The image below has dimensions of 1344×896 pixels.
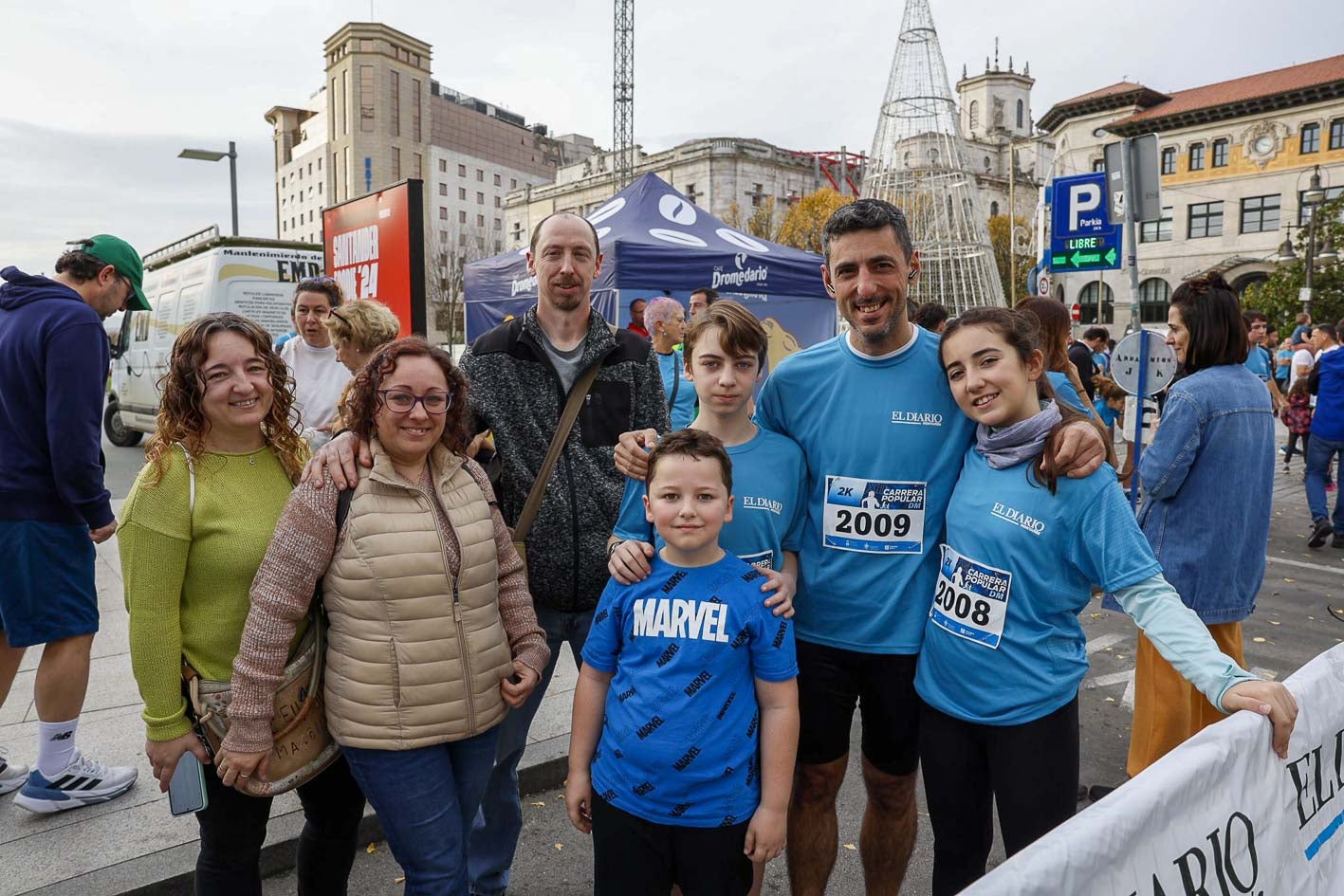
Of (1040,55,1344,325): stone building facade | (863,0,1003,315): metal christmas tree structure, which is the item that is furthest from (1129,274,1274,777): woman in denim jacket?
(1040,55,1344,325): stone building facade

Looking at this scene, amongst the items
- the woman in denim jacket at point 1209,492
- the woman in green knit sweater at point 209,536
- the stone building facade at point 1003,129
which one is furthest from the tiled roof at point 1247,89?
the woman in green knit sweater at point 209,536

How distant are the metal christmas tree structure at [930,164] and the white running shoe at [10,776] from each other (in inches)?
1108

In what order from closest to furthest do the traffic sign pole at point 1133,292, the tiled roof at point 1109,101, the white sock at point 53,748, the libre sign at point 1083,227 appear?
the white sock at point 53,748
the traffic sign pole at point 1133,292
the libre sign at point 1083,227
the tiled roof at point 1109,101

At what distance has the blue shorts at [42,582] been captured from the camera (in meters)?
2.89

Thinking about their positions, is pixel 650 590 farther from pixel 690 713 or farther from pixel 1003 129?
pixel 1003 129

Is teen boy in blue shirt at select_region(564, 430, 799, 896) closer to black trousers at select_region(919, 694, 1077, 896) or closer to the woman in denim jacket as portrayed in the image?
black trousers at select_region(919, 694, 1077, 896)

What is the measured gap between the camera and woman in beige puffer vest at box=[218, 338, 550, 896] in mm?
1924

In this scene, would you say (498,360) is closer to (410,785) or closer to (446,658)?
(446,658)

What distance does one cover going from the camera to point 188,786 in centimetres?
193

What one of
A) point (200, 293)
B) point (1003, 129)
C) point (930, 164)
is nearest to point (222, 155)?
point (200, 293)

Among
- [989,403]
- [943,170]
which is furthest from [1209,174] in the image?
[989,403]

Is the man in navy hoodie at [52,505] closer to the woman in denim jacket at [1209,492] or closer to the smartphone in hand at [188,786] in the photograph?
the smartphone in hand at [188,786]

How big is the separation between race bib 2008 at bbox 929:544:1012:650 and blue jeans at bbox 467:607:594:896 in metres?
1.09

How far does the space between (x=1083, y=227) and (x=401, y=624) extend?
939 cm
